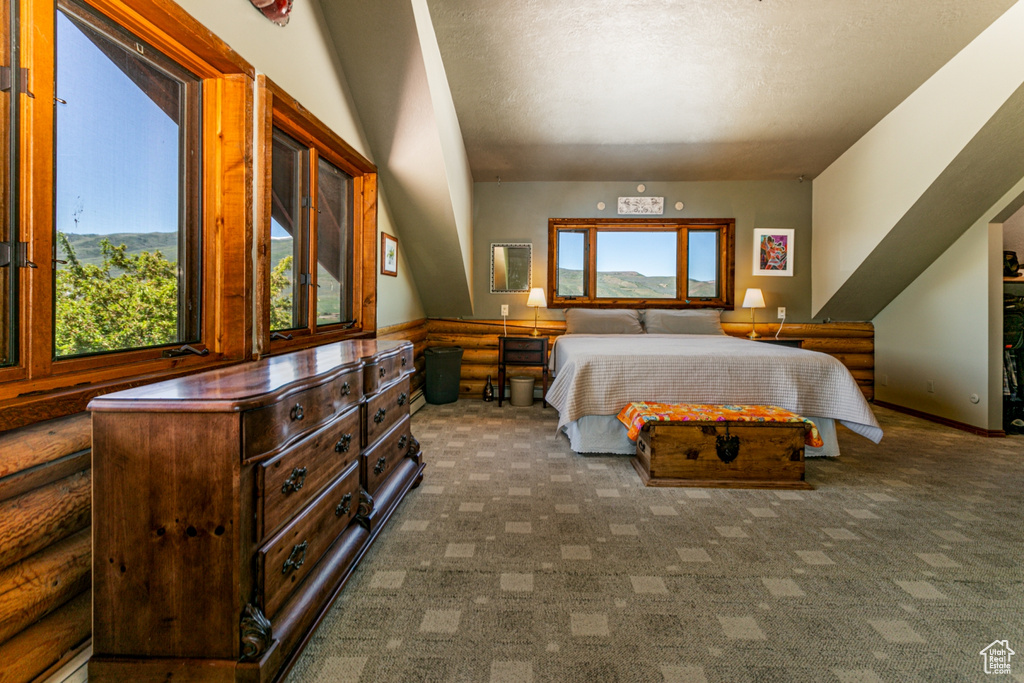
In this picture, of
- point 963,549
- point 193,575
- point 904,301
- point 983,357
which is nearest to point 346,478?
point 193,575

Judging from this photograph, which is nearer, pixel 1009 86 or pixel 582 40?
pixel 1009 86

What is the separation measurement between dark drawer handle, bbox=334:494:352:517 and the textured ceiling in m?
3.05

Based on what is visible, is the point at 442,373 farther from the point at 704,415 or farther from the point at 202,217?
the point at 202,217

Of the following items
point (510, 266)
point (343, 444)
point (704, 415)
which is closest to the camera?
point (343, 444)

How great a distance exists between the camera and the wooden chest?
2879 millimetres

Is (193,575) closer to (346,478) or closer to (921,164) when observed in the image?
(346,478)

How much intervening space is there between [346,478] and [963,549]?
2.67 m

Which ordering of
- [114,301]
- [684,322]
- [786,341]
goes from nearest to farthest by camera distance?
[114,301] < [786,341] < [684,322]

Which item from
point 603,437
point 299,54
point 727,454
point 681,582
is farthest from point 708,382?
point 299,54

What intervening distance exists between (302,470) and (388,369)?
948 millimetres

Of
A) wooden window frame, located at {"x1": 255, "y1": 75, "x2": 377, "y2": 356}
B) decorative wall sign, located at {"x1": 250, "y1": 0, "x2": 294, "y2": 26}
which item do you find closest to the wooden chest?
wooden window frame, located at {"x1": 255, "y1": 75, "x2": 377, "y2": 356}

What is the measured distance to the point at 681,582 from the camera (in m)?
1.85

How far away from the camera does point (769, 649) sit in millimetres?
1481

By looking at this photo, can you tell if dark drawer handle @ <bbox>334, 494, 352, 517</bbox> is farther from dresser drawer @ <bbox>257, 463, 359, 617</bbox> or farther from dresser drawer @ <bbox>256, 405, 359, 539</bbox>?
dresser drawer @ <bbox>256, 405, 359, 539</bbox>
